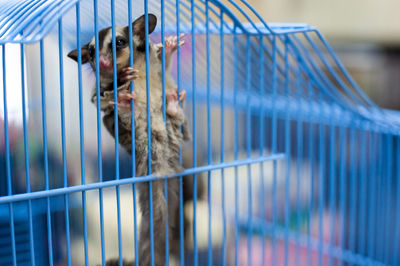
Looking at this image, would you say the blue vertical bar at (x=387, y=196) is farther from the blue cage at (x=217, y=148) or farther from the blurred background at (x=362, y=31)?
the blurred background at (x=362, y=31)

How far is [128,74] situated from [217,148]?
1.23 m

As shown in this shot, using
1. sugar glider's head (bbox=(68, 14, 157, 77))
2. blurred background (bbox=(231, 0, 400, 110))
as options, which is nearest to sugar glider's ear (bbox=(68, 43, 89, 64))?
sugar glider's head (bbox=(68, 14, 157, 77))

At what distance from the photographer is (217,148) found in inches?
79.6

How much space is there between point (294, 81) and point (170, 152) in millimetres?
455

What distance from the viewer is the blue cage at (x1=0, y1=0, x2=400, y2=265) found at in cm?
91

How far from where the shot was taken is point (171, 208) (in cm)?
101

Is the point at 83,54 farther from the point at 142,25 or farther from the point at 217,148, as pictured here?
the point at 217,148

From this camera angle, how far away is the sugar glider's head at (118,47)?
84 cm

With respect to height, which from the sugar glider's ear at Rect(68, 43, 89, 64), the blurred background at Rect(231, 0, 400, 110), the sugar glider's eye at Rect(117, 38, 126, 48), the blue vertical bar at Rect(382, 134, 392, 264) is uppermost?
the blurred background at Rect(231, 0, 400, 110)

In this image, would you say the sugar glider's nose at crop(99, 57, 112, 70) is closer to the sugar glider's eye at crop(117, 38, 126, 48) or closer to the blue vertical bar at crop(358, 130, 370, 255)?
the sugar glider's eye at crop(117, 38, 126, 48)

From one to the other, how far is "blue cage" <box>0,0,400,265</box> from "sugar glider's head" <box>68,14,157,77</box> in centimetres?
4

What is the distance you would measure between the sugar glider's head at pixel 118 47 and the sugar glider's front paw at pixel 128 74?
0.03 meters

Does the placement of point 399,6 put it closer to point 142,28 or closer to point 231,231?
point 231,231

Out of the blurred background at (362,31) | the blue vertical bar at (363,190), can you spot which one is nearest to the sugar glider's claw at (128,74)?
the blue vertical bar at (363,190)
